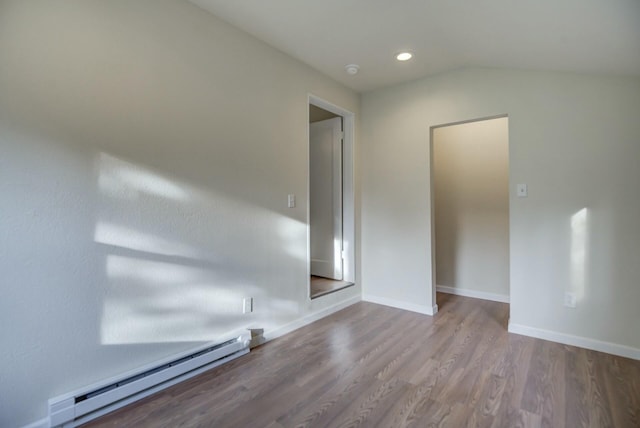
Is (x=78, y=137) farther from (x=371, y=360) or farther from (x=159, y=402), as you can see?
(x=371, y=360)

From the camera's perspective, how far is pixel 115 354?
1825mm

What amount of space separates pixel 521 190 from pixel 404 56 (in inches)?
62.3

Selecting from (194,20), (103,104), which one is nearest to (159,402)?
(103,104)

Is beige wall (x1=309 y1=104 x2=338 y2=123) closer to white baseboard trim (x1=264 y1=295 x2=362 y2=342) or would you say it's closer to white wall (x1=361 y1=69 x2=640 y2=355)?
→ white wall (x1=361 y1=69 x2=640 y2=355)

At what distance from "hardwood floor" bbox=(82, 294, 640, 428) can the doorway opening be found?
1070mm

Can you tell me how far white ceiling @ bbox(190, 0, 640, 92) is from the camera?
1.87 m

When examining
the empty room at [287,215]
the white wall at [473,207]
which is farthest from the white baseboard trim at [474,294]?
the empty room at [287,215]

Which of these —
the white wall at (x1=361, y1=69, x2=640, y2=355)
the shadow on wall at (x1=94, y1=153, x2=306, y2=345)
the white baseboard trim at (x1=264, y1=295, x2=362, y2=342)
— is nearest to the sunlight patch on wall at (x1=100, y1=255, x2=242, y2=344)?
the shadow on wall at (x1=94, y1=153, x2=306, y2=345)

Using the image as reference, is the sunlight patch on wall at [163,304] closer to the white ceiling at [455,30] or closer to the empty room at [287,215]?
the empty room at [287,215]

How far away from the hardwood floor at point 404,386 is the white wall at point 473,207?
1.21m

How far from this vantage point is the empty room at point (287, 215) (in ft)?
5.31

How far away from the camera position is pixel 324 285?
3.73 m

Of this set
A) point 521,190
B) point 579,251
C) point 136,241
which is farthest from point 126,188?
point 579,251

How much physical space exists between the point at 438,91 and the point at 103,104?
294cm
